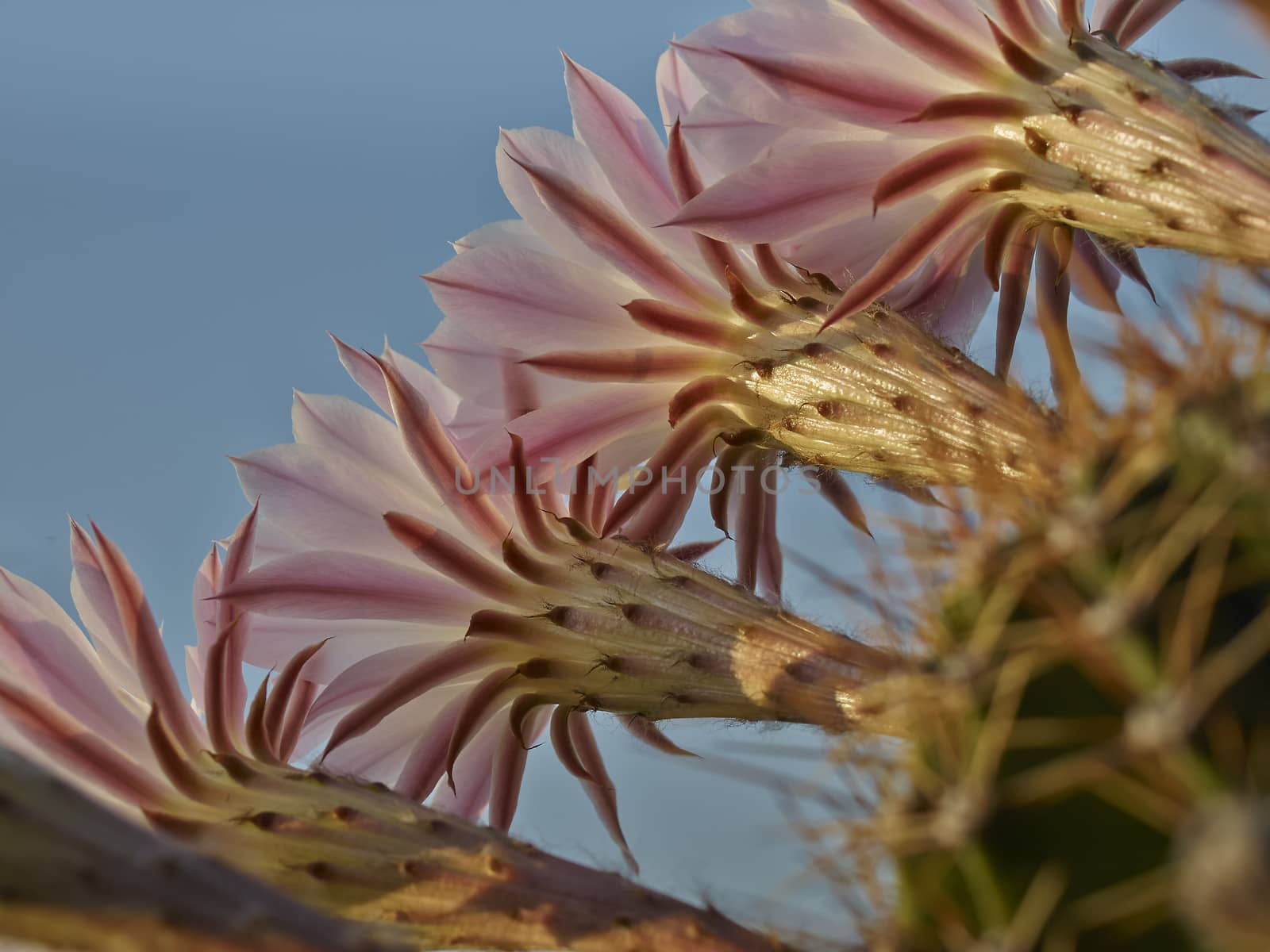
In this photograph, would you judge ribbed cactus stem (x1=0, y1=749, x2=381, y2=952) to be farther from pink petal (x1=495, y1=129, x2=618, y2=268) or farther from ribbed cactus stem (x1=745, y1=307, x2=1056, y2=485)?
pink petal (x1=495, y1=129, x2=618, y2=268)

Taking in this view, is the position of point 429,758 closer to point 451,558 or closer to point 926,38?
point 451,558

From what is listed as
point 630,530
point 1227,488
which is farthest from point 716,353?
point 1227,488

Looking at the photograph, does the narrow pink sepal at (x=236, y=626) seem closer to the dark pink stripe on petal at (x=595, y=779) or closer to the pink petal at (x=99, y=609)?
the pink petal at (x=99, y=609)

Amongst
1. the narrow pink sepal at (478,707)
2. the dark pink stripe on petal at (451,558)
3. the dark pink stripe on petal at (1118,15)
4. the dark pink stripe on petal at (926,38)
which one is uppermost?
the dark pink stripe on petal at (1118,15)

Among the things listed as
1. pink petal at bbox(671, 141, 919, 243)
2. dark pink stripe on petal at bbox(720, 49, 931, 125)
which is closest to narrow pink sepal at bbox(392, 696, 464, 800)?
pink petal at bbox(671, 141, 919, 243)

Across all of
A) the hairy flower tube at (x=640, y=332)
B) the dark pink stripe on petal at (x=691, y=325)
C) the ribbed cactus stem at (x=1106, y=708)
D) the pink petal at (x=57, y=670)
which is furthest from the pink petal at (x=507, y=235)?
the ribbed cactus stem at (x=1106, y=708)

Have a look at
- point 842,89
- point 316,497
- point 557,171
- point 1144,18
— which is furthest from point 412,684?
point 1144,18

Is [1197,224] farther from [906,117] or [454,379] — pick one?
[454,379]
